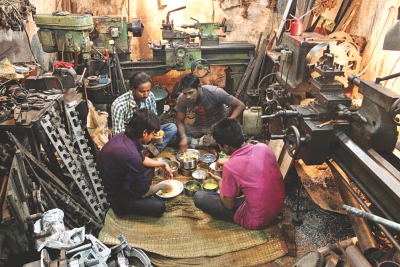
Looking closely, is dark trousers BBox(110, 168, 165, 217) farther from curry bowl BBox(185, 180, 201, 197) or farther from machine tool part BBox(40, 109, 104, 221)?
curry bowl BBox(185, 180, 201, 197)

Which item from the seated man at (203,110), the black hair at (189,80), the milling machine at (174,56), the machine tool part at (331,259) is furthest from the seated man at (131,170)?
the milling machine at (174,56)

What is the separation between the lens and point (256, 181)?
8.77 ft

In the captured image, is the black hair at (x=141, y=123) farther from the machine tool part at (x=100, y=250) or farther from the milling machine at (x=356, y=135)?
the milling machine at (x=356, y=135)

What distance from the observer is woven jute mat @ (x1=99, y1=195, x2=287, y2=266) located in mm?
2781

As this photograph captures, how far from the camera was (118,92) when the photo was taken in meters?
5.04

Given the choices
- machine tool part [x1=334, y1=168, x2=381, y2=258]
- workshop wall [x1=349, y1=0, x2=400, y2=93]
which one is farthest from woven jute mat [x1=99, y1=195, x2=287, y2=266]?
workshop wall [x1=349, y1=0, x2=400, y2=93]

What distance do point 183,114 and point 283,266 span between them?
236 cm

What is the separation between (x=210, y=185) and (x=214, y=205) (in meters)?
0.48

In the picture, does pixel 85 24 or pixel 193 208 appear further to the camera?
pixel 85 24

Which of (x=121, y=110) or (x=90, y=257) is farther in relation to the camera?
(x=121, y=110)

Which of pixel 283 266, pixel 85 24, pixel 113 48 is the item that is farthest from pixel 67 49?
pixel 283 266

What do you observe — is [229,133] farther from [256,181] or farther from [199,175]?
[199,175]

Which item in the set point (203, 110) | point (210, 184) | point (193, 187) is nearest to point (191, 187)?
point (193, 187)

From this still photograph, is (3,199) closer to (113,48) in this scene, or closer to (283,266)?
(283,266)
